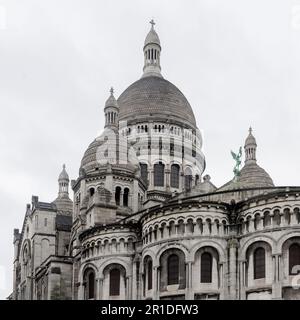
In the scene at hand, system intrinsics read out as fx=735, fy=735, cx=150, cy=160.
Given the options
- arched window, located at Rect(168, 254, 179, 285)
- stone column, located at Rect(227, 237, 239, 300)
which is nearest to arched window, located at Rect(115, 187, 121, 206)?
arched window, located at Rect(168, 254, 179, 285)

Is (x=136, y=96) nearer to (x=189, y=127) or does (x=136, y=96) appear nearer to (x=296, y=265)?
(x=189, y=127)

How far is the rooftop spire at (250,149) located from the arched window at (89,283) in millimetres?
20093

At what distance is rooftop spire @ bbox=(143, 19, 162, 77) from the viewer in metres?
88.1

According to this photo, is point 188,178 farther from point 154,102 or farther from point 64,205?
point 64,205

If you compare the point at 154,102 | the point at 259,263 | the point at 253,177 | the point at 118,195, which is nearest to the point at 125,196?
the point at 118,195

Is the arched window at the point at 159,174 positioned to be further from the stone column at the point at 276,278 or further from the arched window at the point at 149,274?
the stone column at the point at 276,278

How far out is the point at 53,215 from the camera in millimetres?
73688

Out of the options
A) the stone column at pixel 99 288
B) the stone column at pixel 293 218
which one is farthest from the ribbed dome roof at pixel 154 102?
the stone column at pixel 293 218

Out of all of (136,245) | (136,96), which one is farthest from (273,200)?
(136,96)

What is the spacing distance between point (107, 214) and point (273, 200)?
17.5 metres

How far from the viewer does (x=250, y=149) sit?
6919cm

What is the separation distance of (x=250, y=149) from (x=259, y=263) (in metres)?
23.2

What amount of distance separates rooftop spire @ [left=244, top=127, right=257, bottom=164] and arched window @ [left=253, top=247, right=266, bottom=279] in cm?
2135

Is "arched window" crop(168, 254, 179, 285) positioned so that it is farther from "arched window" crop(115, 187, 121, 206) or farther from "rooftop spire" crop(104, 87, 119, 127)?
"rooftop spire" crop(104, 87, 119, 127)
